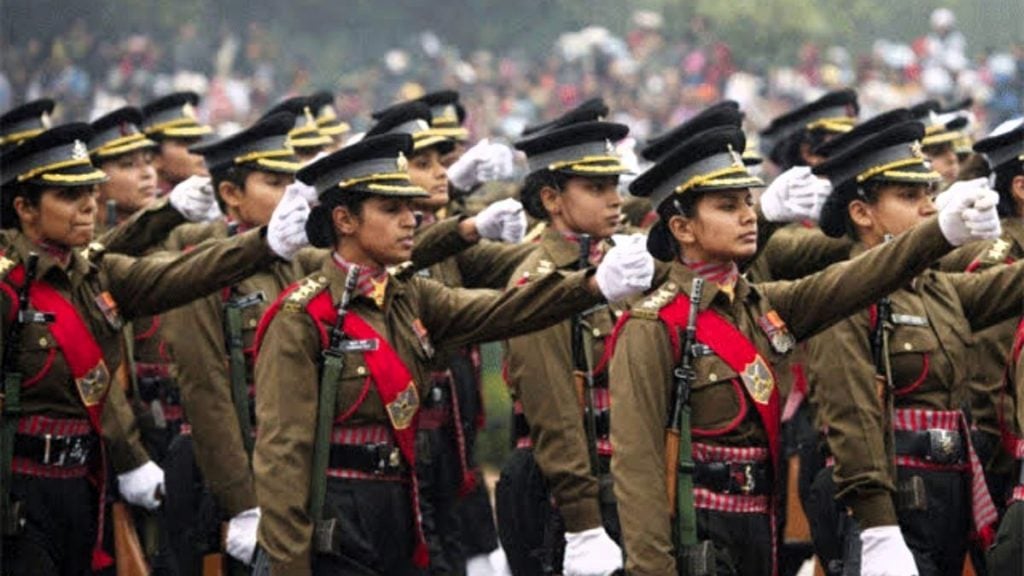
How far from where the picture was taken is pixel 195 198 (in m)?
9.98

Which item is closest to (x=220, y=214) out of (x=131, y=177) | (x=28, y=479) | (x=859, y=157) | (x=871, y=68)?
(x=131, y=177)

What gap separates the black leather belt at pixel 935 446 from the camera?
359 inches

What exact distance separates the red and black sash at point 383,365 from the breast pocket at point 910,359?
1818 mm

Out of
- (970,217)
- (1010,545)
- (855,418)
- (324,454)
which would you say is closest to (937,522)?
(855,418)

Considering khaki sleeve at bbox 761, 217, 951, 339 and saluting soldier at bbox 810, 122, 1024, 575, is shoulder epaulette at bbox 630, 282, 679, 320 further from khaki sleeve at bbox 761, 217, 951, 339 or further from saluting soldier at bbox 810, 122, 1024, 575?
saluting soldier at bbox 810, 122, 1024, 575

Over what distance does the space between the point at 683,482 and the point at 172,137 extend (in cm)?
619

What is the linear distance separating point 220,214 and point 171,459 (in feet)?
4.19

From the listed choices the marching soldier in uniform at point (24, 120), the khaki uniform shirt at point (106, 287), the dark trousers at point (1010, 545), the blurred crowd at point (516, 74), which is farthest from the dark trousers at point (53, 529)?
the blurred crowd at point (516, 74)

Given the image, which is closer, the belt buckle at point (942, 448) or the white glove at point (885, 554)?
the white glove at point (885, 554)

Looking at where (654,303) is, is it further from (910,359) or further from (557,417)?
(557,417)

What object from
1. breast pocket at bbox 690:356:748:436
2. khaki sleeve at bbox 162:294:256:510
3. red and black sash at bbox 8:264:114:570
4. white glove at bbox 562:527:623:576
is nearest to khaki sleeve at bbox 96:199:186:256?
khaki sleeve at bbox 162:294:256:510

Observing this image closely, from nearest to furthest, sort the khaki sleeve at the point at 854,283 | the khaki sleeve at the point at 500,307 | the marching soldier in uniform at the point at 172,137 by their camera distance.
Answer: the khaki sleeve at the point at 854,283 → the khaki sleeve at the point at 500,307 → the marching soldier in uniform at the point at 172,137

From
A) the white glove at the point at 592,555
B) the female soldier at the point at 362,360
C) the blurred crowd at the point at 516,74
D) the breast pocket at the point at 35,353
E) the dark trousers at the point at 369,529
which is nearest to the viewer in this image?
the female soldier at the point at 362,360

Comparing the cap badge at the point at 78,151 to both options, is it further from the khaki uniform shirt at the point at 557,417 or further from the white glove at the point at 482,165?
the white glove at the point at 482,165
